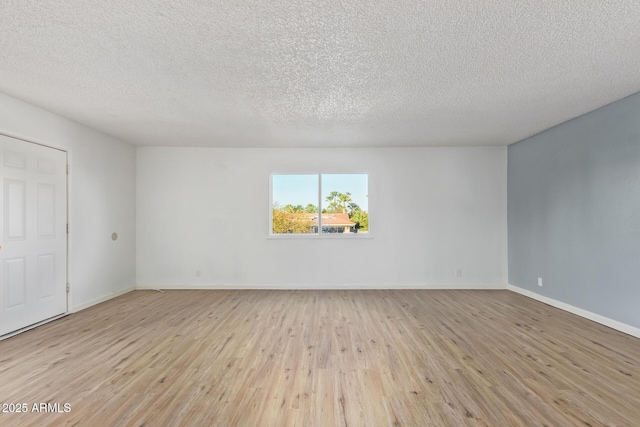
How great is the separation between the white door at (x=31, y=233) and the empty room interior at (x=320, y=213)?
0.03 meters

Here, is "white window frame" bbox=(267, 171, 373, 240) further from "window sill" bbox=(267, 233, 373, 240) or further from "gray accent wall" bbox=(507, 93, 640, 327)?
"gray accent wall" bbox=(507, 93, 640, 327)

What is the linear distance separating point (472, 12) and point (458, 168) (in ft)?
13.5

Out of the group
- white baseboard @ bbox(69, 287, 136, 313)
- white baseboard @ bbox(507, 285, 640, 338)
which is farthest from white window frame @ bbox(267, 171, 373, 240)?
white baseboard @ bbox(507, 285, 640, 338)

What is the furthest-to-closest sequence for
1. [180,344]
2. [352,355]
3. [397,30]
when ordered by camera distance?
[180,344] < [352,355] < [397,30]

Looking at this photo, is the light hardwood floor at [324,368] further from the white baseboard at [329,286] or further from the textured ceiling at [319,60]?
the textured ceiling at [319,60]

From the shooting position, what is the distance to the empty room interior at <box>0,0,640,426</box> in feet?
6.88

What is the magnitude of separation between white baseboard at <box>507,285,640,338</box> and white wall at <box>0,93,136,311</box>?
682 centimetres

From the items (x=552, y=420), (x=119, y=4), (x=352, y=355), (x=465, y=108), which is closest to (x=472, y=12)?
(x=465, y=108)

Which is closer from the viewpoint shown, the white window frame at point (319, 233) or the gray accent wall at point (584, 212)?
the gray accent wall at point (584, 212)

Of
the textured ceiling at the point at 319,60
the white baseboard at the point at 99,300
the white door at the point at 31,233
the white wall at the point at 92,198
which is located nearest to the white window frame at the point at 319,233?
the textured ceiling at the point at 319,60

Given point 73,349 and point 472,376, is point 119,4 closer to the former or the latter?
point 73,349

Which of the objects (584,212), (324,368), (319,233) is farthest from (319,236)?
(584,212)

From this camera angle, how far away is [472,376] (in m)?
2.50

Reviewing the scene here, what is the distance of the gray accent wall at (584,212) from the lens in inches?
135
